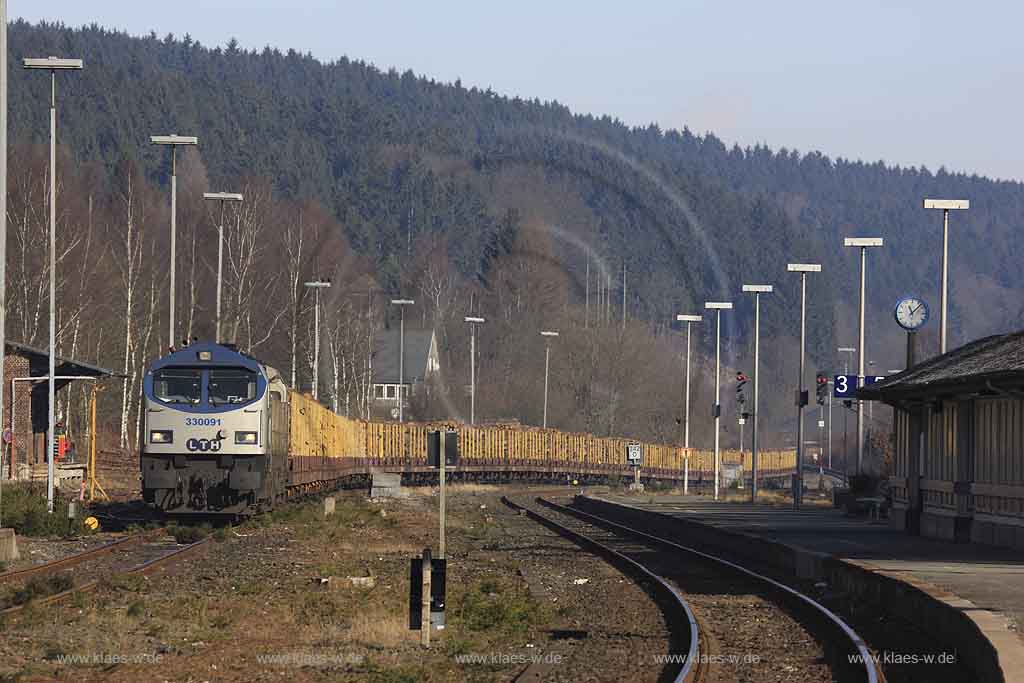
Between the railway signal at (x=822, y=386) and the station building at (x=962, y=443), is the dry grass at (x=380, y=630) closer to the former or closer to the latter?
the station building at (x=962, y=443)

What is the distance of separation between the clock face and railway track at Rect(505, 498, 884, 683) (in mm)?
12991

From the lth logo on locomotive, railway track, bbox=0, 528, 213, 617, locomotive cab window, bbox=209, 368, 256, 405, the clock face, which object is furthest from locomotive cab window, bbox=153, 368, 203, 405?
the clock face

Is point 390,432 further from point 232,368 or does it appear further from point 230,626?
point 230,626

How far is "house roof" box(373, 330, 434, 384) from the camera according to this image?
13588cm

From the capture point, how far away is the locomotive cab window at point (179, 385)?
29.6 meters

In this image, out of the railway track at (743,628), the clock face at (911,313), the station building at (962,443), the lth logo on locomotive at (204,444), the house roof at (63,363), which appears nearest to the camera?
the railway track at (743,628)

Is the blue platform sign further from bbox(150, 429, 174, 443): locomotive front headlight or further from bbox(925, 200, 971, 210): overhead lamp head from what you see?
bbox(150, 429, 174, 443): locomotive front headlight

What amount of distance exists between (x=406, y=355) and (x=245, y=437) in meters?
110

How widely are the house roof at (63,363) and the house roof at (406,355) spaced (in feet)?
277

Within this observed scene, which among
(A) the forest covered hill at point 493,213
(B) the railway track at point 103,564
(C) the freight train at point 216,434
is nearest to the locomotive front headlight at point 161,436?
(C) the freight train at point 216,434

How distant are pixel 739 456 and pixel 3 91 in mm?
81130

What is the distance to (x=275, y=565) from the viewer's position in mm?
23375

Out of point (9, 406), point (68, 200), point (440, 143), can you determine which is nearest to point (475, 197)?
point (440, 143)

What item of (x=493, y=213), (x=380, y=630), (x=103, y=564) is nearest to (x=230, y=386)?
(x=103, y=564)
